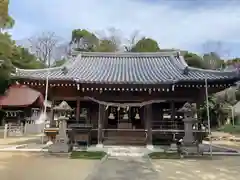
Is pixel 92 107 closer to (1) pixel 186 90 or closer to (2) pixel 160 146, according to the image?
(2) pixel 160 146

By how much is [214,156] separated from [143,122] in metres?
4.65

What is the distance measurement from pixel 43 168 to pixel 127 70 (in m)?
8.76

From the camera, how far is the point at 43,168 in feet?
25.2

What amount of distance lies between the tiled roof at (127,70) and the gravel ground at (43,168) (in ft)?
14.0

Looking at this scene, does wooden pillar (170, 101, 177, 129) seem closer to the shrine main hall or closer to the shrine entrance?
the shrine main hall

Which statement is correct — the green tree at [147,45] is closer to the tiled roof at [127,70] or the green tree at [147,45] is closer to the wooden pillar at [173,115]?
the tiled roof at [127,70]

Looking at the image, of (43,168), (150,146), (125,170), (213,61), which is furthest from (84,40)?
(125,170)

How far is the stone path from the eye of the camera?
6672 millimetres

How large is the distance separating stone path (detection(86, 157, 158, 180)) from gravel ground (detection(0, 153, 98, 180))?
35 centimetres

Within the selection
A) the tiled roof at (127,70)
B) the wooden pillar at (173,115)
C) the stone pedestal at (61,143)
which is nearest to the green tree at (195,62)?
the tiled roof at (127,70)

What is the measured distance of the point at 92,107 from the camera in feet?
48.0

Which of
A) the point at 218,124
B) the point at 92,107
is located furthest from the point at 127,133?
the point at 218,124

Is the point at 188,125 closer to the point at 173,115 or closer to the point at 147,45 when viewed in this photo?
the point at 173,115

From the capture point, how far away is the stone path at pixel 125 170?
6672 millimetres
